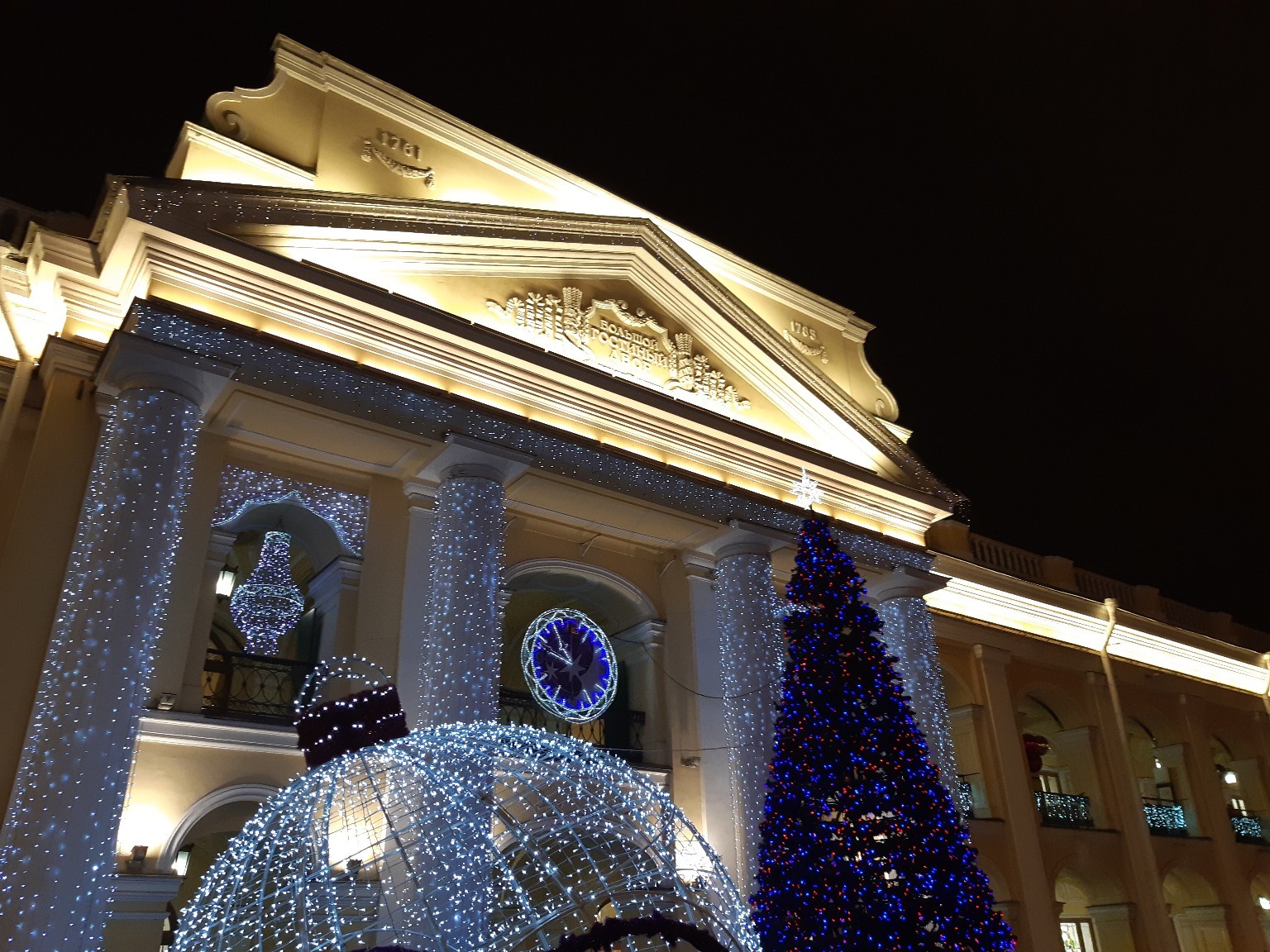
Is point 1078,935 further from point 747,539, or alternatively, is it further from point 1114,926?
point 747,539

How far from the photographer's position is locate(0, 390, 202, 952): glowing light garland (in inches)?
310

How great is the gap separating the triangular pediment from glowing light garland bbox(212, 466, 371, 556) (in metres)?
1.97

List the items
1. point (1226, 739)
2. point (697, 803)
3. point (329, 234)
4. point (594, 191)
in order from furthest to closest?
point (1226, 739)
point (594, 191)
point (697, 803)
point (329, 234)

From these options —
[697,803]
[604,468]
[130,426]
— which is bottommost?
[697,803]

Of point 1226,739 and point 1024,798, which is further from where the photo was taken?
point 1226,739

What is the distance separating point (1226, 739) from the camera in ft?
76.9

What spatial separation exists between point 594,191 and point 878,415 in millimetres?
6418

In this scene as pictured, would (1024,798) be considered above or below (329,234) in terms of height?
below

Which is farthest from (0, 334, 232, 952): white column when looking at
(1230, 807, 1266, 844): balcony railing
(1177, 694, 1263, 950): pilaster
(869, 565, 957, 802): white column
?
(1230, 807, 1266, 844): balcony railing

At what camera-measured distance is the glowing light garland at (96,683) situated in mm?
7875

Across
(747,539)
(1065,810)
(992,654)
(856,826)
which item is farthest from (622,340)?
(1065,810)

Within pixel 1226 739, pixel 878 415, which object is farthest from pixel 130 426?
pixel 1226 739

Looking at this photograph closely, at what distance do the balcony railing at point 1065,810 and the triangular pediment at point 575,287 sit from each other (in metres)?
6.63

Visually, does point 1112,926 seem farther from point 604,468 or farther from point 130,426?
point 130,426
